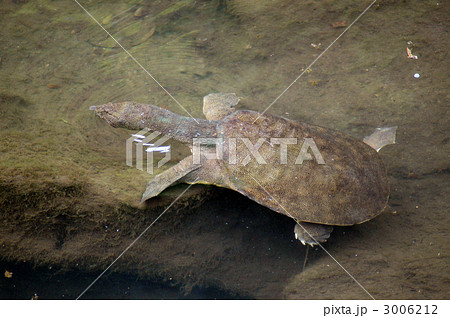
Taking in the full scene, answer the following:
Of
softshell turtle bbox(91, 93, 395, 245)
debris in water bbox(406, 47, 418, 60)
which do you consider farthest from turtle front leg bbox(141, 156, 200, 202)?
debris in water bbox(406, 47, 418, 60)

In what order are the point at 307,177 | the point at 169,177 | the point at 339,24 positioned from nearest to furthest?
the point at 307,177 < the point at 169,177 < the point at 339,24

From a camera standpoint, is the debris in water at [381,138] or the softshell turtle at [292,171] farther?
the debris in water at [381,138]

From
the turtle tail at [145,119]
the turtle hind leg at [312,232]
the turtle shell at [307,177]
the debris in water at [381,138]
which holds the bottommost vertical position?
the turtle hind leg at [312,232]

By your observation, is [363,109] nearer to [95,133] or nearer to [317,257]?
[317,257]

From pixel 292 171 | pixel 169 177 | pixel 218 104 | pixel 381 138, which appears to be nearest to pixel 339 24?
pixel 381 138

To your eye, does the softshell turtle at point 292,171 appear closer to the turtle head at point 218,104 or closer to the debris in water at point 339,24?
the turtle head at point 218,104

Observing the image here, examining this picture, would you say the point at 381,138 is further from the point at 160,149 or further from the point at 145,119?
the point at 145,119

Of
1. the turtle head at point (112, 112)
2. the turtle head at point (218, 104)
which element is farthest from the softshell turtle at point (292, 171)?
the turtle head at point (112, 112)
